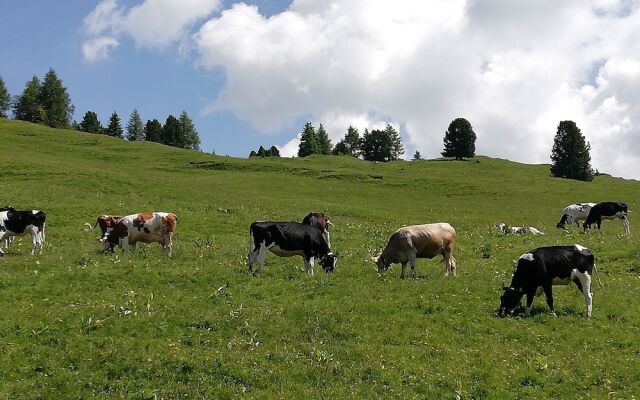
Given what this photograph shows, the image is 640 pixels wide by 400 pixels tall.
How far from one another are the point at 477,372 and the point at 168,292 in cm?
1022

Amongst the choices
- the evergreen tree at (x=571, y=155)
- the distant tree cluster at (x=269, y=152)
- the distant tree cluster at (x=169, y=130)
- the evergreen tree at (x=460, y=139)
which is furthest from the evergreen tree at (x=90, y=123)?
the evergreen tree at (x=571, y=155)

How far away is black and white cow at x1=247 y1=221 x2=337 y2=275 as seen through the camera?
22.2m

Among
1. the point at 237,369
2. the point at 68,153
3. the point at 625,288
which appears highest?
the point at 68,153

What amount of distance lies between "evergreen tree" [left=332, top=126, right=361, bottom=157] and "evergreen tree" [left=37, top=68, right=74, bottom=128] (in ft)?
222

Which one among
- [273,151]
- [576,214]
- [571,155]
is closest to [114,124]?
[273,151]

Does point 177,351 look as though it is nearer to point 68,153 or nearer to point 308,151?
point 68,153

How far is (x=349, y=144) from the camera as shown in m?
160

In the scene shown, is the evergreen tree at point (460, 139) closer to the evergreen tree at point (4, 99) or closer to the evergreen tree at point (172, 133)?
the evergreen tree at point (172, 133)

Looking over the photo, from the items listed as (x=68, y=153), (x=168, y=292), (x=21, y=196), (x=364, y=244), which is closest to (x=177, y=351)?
(x=168, y=292)

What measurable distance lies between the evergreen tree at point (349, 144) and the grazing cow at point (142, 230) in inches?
5131

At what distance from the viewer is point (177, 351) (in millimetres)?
14414

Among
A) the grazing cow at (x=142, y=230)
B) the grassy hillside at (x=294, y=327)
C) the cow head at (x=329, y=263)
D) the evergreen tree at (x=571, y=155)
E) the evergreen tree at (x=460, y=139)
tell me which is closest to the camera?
the grassy hillside at (x=294, y=327)

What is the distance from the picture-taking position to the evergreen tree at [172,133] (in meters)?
158

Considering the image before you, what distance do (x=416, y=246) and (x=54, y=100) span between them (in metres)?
136
